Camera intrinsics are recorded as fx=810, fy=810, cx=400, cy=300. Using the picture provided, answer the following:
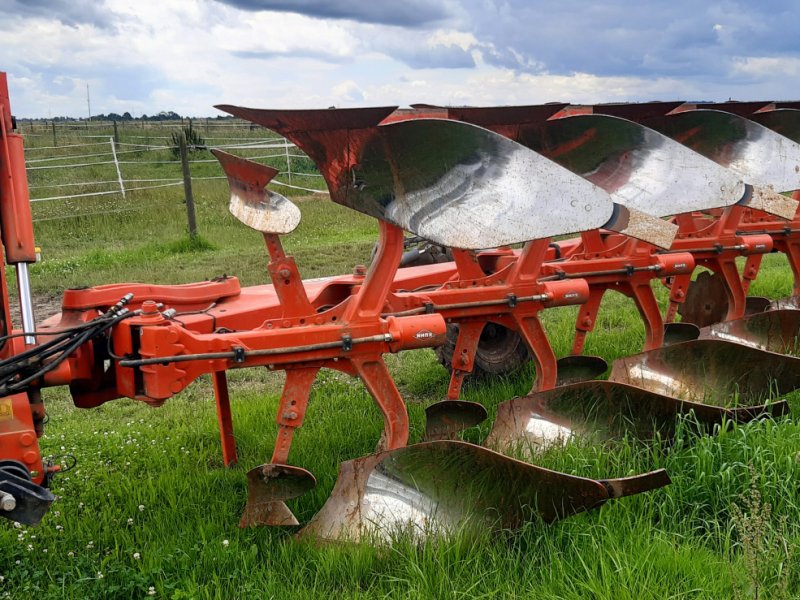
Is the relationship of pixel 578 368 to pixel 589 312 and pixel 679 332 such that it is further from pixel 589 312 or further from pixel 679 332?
pixel 679 332

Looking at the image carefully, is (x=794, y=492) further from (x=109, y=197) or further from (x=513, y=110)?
(x=109, y=197)

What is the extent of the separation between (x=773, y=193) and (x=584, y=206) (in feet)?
7.11

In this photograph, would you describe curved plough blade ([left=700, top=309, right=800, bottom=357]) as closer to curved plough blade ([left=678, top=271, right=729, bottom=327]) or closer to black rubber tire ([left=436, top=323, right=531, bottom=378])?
curved plough blade ([left=678, top=271, right=729, bottom=327])

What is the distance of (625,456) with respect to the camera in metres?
3.62

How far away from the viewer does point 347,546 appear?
118 inches

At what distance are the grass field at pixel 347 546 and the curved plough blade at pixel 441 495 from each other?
3.3 inches

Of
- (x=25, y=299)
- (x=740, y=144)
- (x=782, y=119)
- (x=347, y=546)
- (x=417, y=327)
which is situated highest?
(x=782, y=119)

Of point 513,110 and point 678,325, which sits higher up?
point 513,110

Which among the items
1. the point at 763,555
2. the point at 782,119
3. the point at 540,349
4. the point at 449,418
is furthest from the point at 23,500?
the point at 782,119

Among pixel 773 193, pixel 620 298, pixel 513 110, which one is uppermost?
pixel 513 110

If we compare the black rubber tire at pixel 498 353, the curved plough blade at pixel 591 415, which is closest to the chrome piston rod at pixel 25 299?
the curved plough blade at pixel 591 415

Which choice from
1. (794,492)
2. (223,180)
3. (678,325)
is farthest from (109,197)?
(794,492)

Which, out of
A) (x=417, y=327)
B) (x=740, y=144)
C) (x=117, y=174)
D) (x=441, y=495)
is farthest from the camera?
(x=117, y=174)

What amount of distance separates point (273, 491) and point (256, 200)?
1.20 m
